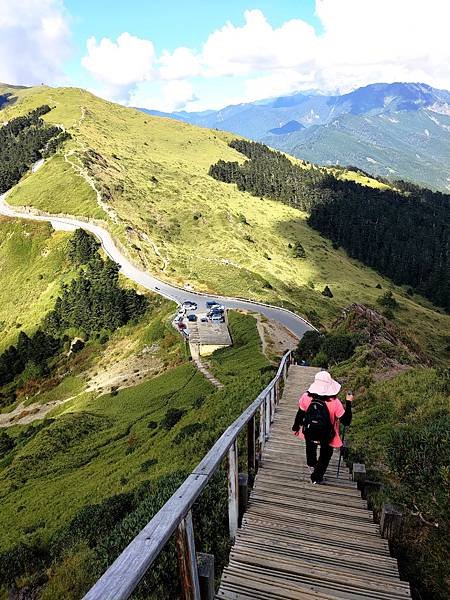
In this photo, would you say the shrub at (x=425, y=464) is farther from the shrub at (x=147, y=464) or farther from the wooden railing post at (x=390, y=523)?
the shrub at (x=147, y=464)

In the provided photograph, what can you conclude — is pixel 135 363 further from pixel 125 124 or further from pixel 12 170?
pixel 125 124

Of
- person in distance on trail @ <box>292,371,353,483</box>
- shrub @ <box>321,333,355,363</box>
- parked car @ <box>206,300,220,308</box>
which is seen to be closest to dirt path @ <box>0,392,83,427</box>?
parked car @ <box>206,300,220,308</box>

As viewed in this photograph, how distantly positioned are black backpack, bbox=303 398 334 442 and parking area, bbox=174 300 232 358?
3428 cm

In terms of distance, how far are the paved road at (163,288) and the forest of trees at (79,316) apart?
3.12m

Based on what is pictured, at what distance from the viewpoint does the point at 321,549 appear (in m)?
6.07

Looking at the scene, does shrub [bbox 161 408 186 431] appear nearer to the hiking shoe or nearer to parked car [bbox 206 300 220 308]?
the hiking shoe

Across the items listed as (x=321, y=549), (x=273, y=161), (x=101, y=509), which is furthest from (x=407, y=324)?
(x=273, y=161)

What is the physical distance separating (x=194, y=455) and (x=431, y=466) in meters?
12.6

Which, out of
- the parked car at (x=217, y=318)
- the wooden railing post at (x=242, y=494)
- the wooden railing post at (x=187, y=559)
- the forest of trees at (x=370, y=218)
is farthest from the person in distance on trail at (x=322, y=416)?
the forest of trees at (x=370, y=218)

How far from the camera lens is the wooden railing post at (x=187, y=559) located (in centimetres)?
371

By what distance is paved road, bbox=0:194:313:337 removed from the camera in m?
49.6

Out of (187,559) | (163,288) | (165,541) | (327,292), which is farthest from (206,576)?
(327,292)

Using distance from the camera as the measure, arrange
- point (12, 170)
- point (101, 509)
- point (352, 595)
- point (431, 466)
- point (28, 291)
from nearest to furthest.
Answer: point (352, 595) < point (431, 466) < point (101, 509) < point (28, 291) < point (12, 170)

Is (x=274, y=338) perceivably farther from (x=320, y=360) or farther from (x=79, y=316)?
(x=79, y=316)
